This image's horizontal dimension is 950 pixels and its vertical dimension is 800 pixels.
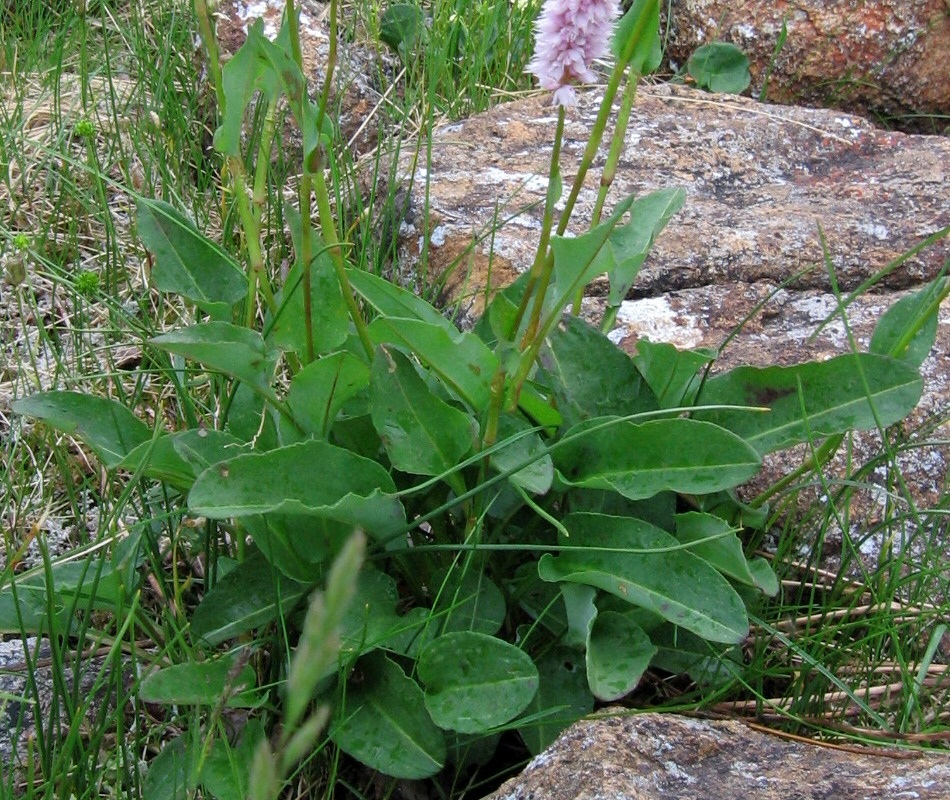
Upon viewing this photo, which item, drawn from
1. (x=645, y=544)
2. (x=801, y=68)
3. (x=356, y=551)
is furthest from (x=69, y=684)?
(x=801, y=68)

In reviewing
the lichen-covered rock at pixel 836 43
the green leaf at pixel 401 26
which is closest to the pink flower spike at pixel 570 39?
the green leaf at pixel 401 26

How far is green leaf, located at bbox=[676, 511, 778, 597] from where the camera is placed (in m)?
1.14

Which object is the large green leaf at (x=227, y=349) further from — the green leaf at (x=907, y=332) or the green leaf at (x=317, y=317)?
the green leaf at (x=907, y=332)

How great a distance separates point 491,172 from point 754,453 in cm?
116

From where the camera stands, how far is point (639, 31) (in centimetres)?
95

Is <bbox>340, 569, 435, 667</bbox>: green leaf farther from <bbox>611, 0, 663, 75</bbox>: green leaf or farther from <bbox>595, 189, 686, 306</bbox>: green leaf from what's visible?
<bbox>611, 0, 663, 75</bbox>: green leaf

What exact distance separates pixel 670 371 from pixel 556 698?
1.32 ft

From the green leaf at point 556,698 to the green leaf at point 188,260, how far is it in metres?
0.60

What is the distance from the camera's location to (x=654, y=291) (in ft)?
5.94

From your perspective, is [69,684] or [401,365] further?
[69,684]

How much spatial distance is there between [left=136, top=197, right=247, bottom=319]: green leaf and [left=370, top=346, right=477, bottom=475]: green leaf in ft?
1.01

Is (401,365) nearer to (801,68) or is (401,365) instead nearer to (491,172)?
(491,172)

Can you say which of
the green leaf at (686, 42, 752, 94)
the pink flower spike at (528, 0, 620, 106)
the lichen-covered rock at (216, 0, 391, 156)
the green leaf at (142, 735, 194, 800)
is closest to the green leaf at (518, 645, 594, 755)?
the green leaf at (142, 735, 194, 800)

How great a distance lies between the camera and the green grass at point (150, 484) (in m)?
1.19
